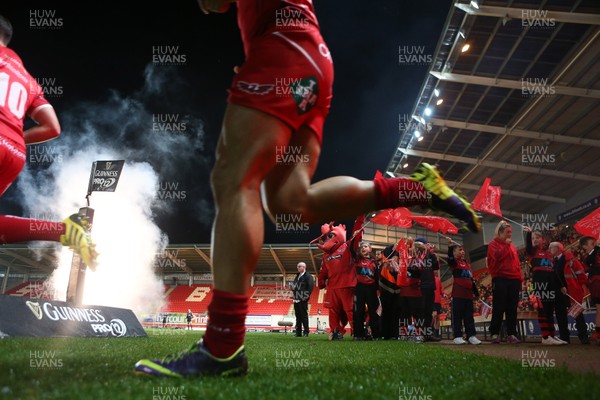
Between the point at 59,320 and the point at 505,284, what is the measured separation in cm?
697

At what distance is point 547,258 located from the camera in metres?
7.45

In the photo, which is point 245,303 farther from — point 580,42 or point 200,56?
point 200,56

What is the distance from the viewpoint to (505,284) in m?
7.01

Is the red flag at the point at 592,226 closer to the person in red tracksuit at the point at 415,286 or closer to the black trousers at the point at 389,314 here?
the person in red tracksuit at the point at 415,286

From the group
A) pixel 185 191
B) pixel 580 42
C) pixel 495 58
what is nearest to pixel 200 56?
pixel 185 191

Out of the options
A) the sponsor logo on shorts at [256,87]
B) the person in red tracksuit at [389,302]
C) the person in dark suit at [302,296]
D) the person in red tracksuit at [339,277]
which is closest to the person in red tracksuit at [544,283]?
the person in red tracksuit at [389,302]

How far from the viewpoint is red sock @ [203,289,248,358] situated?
63.7 inches

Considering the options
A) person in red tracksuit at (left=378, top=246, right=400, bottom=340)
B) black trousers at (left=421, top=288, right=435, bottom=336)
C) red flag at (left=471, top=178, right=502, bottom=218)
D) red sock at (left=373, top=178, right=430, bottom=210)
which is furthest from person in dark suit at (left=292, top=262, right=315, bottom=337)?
red sock at (left=373, top=178, right=430, bottom=210)

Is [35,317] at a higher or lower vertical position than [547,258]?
lower

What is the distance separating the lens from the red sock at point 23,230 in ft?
9.52

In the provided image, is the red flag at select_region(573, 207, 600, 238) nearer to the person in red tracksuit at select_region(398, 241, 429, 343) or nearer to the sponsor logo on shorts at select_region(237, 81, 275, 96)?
the person in red tracksuit at select_region(398, 241, 429, 343)

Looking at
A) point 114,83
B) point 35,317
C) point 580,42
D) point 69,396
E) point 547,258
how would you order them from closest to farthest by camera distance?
point 69,396 < point 35,317 < point 547,258 < point 580,42 < point 114,83

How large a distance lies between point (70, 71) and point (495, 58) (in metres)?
24.5

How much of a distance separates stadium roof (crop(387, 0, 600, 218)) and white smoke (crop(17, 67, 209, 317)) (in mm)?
15863
